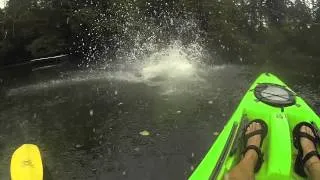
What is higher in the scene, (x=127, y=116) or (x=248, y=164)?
(x=248, y=164)

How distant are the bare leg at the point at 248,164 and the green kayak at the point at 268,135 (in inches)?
6.1

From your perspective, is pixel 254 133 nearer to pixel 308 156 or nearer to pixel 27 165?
pixel 308 156

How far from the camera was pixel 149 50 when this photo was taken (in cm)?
1727

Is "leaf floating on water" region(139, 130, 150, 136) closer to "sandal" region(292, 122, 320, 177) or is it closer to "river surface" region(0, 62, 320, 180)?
"river surface" region(0, 62, 320, 180)

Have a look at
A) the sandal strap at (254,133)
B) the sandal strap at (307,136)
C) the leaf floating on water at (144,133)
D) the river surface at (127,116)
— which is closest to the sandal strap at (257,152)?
the sandal strap at (254,133)

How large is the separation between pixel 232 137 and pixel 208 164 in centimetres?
72

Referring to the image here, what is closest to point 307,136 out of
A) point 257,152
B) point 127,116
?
point 257,152

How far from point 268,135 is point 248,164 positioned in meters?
1.08

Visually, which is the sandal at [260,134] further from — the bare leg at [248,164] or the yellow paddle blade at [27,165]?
the yellow paddle blade at [27,165]

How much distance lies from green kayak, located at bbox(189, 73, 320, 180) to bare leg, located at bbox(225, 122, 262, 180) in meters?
0.16

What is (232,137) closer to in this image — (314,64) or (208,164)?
(208,164)

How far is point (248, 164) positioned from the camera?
4348 millimetres

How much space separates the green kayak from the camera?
14.6ft

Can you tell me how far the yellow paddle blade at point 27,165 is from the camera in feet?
19.4
